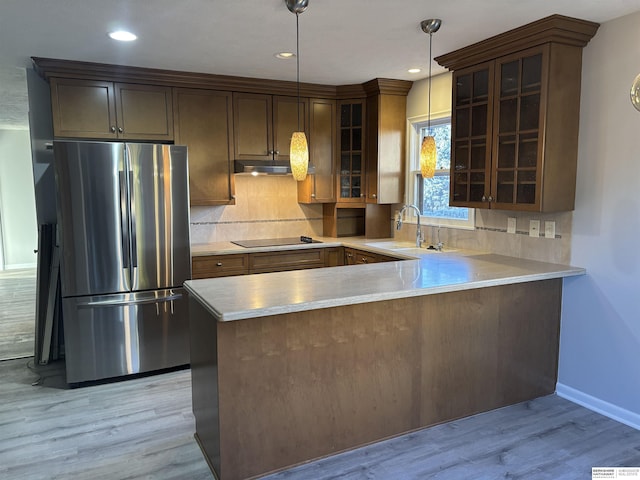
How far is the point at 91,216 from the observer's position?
131 inches

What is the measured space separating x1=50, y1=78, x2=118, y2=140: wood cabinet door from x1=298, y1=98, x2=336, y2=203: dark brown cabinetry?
5.90ft

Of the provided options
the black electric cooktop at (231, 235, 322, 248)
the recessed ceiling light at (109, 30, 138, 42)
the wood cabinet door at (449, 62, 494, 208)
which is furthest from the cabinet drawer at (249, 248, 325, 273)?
the recessed ceiling light at (109, 30, 138, 42)

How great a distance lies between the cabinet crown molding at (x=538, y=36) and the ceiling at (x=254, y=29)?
6 cm

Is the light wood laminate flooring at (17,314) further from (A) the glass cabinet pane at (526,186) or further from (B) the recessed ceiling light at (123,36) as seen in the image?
(A) the glass cabinet pane at (526,186)

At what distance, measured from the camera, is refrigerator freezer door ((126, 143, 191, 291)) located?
344 centimetres

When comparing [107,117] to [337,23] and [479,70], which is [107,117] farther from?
[479,70]

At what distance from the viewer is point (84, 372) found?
3391 millimetres

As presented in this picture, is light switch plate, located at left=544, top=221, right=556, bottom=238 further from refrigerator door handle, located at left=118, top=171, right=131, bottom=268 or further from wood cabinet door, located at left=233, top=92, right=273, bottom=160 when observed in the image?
refrigerator door handle, located at left=118, top=171, right=131, bottom=268

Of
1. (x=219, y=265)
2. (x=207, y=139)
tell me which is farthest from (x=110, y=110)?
(x=219, y=265)

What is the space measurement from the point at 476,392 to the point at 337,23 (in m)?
2.41

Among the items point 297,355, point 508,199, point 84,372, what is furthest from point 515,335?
point 84,372

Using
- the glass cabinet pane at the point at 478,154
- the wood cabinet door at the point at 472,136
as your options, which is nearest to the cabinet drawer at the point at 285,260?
the wood cabinet door at the point at 472,136

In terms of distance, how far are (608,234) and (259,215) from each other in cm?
311

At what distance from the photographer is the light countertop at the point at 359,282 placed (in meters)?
2.14
